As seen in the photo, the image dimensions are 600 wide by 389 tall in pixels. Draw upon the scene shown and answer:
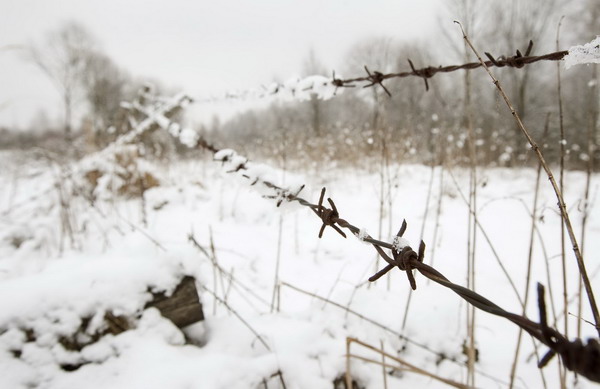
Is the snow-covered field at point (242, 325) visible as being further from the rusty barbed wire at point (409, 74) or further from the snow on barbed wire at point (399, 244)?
the rusty barbed wire at point (409, 74)

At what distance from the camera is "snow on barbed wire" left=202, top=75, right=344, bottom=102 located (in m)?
1.25

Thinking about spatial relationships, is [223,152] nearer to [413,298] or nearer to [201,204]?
[413,298]

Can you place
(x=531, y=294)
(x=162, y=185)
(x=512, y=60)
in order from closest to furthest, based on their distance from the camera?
(x=512, y=60) → (x=531, y=294) → (x=162, y=185)

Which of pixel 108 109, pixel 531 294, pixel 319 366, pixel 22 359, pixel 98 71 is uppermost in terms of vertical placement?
pixel 98 71

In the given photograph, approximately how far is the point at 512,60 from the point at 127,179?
15.0 ft

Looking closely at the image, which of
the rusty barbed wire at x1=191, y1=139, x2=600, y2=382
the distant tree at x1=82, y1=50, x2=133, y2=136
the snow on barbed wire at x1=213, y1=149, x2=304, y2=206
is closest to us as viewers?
the rusty barbed wire at x1=191, y1=139, x2=600, y2=382

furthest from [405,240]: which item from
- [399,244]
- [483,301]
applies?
[483,301]

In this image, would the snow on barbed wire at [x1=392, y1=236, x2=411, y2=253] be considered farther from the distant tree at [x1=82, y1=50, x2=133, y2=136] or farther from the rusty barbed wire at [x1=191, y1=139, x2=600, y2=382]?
the distant tree at [x1=82, y1=50, x2=133, y2=136]

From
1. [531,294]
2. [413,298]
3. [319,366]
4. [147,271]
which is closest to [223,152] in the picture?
[147,271]

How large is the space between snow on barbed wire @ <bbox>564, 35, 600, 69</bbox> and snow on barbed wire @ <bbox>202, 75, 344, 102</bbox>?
2.62ft

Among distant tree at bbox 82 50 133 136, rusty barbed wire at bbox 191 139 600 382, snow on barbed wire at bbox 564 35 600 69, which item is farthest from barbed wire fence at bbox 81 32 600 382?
distant tree at bbox 82 50 133 136

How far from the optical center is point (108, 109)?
2455cm

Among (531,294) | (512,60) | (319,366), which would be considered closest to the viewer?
(512,60)

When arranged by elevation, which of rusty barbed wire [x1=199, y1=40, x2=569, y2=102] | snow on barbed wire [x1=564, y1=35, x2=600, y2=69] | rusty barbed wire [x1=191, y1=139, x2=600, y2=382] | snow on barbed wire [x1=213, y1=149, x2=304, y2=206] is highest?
rusty barbed wire [x1=199, y1=40, x2=569, y2=102]
